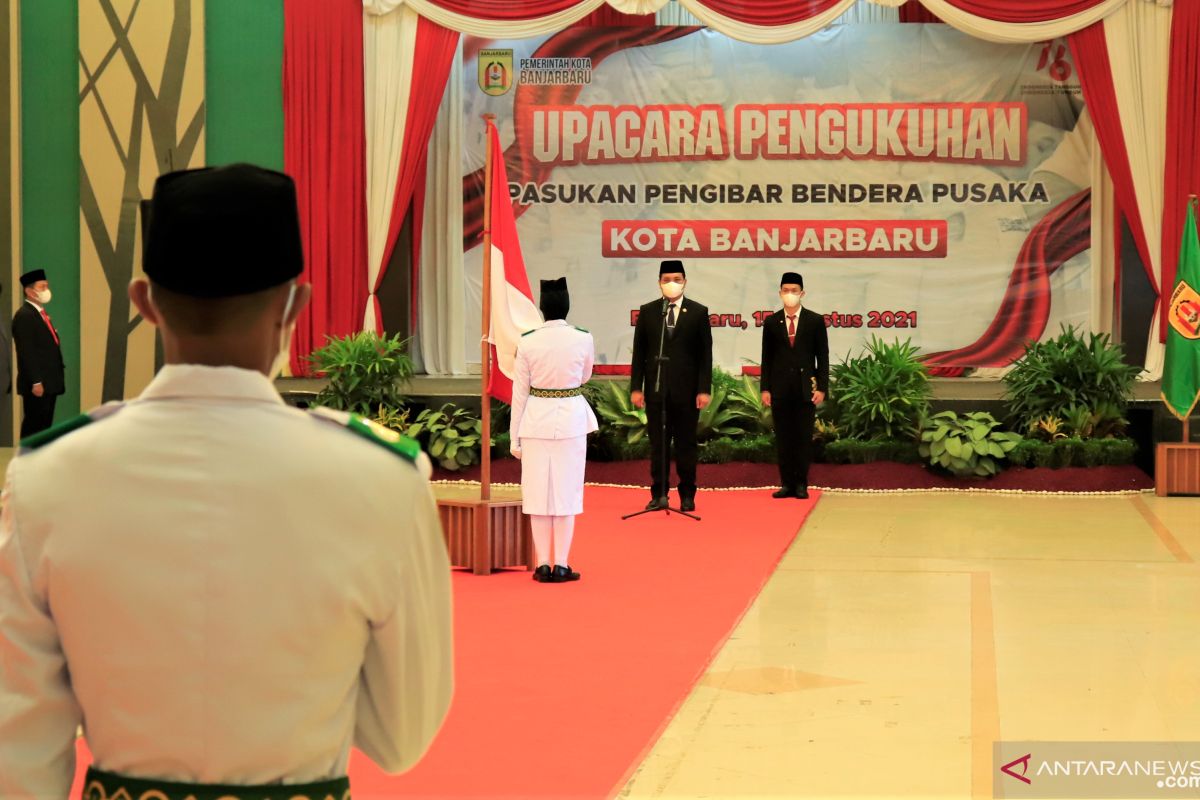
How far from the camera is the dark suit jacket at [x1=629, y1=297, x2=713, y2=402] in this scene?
27.1 feet

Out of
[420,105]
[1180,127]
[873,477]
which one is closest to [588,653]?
[873,477]

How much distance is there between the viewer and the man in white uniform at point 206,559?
1372 millimetres

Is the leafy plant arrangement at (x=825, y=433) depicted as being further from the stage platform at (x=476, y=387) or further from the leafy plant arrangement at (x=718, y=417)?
the stage platform at (x=476, y=387)

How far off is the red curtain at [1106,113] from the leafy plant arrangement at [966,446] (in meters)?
1.85

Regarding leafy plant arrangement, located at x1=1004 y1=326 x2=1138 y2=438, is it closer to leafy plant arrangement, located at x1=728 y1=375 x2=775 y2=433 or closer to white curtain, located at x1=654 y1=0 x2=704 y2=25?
leafy plant arrangement, located at x1=728 y1=375 x2=775 y2=433

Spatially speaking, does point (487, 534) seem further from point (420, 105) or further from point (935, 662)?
point (420, 105)

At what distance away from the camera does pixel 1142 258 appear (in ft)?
34.4

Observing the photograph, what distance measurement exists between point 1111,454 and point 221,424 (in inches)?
353

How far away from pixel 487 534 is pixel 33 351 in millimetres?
4605

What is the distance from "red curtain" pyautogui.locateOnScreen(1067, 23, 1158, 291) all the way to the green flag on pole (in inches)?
47.2

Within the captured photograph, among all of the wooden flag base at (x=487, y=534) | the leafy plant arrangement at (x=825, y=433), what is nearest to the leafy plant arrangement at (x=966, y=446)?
the leafy plant arrangement at (x=825, y=433)

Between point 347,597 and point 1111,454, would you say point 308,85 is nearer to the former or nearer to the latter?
point 1111,454

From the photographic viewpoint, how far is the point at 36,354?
9672 mm

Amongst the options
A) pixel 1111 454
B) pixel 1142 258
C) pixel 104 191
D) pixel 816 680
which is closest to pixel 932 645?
pixel 816 680
